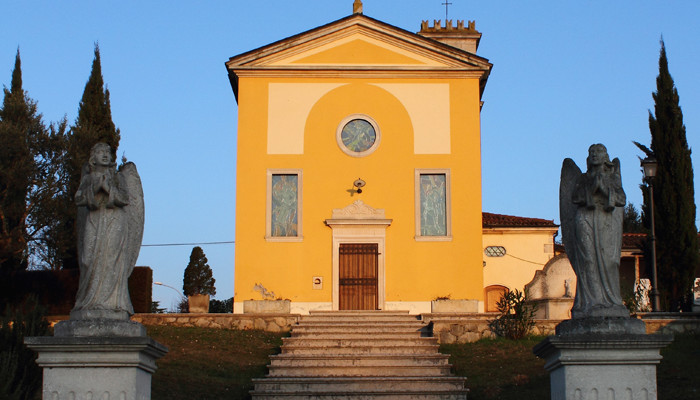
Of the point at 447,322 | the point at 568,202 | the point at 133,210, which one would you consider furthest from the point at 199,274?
the point at 568,202

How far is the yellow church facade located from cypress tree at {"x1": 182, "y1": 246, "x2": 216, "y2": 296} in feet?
47.8

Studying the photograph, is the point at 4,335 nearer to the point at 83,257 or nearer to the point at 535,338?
the point at 83,257

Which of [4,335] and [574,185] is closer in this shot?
[574,185]

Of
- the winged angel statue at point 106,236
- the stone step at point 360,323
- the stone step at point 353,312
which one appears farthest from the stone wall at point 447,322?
the winged angel statue at point 106,236

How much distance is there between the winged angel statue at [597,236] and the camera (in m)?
9.53

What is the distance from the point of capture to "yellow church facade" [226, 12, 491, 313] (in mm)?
24531

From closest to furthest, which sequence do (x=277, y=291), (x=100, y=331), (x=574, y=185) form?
1. (x=100, y=331)
2. (x=574, y=185)
3. (x=277, y=291)

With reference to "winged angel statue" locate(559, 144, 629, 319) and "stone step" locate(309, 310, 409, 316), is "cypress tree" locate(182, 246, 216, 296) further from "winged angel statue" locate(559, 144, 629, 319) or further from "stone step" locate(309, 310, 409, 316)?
"winged angel statue" locate(559, 144, 629, 319)

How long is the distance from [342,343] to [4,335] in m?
8.19

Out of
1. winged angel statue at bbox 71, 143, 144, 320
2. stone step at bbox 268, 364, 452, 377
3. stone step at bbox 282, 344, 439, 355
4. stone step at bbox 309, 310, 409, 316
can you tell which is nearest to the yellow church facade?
stone step at bbox 309, 310, 409, 316

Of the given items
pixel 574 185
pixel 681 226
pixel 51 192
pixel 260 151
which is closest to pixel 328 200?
pixel 260 151

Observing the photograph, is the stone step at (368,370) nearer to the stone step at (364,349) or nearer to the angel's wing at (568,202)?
the stone step at (364,349)

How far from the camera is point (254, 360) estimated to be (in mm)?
18938

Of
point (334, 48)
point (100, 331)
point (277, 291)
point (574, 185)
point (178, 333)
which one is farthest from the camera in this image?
point (334, 48)
